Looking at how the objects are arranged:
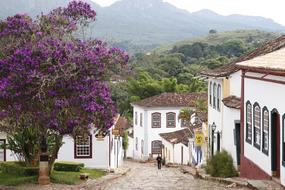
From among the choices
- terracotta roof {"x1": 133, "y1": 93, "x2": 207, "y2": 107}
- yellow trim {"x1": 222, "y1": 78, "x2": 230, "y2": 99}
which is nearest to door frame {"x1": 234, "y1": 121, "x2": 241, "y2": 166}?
yellow trim {"x1": 222, "y1": 78, "x2": 230, "y2": 99}

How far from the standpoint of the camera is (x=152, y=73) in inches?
3772

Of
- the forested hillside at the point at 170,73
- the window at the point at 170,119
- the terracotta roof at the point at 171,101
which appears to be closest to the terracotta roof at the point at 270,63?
the forested hillside at the point at 170,73

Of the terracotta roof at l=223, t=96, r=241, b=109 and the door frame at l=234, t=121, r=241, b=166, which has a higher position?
the terracotta roof at l=223, t=96, r=241, b=109

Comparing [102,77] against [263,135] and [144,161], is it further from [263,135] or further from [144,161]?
[144,161]

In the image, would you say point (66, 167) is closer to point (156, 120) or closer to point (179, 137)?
point (179, 137)

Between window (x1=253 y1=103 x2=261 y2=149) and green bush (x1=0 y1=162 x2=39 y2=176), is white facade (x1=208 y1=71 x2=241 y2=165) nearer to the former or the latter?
window (x1=253 y1=103 x2=261 y2=149)

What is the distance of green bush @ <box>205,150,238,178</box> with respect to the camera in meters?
25.1

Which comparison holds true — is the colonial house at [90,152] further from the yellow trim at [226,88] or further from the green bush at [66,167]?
the yellow trim at [226,88]

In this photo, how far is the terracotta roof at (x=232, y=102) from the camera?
25.6 metres

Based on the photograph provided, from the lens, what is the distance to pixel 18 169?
25.2 metres

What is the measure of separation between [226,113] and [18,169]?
1009cm

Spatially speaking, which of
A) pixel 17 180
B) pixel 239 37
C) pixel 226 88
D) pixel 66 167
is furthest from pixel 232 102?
pixel 239 37

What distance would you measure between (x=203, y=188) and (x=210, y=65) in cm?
7268

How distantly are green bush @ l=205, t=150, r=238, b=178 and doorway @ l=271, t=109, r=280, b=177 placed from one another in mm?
6139
